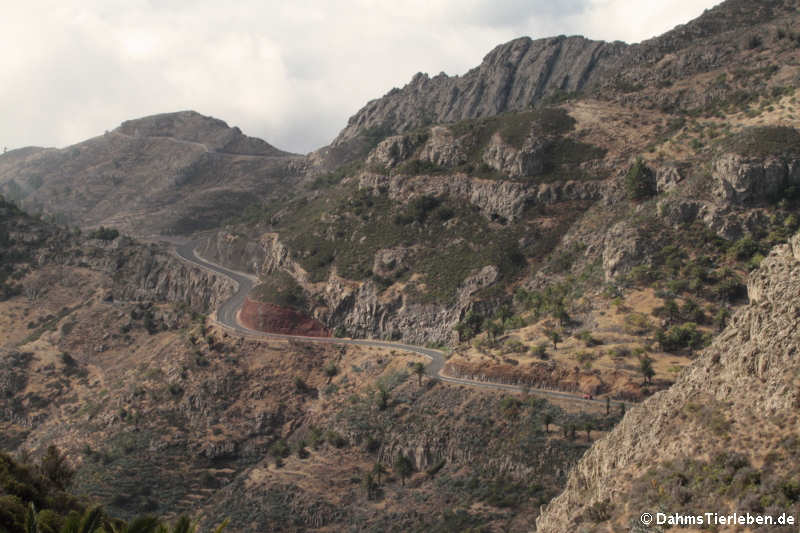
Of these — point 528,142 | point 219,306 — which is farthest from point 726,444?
point 219,306

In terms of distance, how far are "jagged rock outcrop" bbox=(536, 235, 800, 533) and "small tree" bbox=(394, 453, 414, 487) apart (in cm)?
2887

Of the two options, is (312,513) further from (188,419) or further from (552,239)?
(552,239)

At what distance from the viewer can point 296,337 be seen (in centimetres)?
8762

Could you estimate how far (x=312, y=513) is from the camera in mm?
55344

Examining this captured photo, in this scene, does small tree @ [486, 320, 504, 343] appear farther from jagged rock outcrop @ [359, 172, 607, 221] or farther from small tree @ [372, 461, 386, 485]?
jagged rock outcrop @ [359, 172, 607, 221]

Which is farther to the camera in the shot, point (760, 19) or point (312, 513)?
point (760, 19)

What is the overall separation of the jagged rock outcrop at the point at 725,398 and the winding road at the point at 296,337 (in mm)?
27957

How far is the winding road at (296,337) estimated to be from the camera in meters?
59.8

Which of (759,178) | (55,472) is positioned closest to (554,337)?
(759,178)

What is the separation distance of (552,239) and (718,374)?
207 ft

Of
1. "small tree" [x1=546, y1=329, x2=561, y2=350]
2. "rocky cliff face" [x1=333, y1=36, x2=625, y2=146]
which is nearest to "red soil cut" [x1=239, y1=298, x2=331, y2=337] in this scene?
"small tree" [x1=546, y1=329, x2=561, y2=350]

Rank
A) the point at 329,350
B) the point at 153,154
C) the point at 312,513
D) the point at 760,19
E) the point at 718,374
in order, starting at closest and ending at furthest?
1. the point at 718,374
2. the point at 312,513
3. the point at 329,350
4. the point at 760,19
5. the point at 153,154

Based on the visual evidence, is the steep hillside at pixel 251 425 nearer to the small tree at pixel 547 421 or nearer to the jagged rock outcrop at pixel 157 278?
the small tree at pixel 547 421

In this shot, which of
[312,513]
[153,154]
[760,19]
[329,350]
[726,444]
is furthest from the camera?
[153,154]
